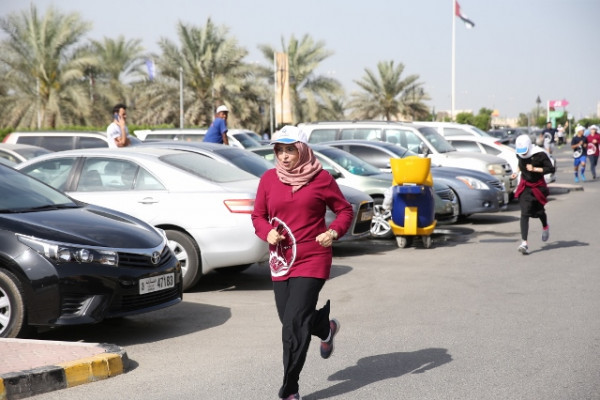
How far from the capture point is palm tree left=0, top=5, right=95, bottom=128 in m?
37.6

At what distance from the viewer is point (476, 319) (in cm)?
796

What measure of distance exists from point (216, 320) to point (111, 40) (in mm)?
39867

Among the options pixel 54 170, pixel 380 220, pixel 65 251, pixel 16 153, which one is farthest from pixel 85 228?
pixel 16 153

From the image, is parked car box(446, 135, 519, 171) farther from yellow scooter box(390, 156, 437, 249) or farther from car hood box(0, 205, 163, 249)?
car hood box(0, 205, 163, 249)

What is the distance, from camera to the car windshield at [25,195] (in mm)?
7410

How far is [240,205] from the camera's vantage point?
937 centimetres

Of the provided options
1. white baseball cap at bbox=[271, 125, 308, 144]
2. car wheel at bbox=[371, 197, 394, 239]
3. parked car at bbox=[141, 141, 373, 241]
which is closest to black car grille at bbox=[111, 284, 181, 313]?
white baseball cap at bbox=[271, 125, 308, 144]

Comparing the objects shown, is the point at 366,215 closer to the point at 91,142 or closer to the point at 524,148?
the point at 524,148

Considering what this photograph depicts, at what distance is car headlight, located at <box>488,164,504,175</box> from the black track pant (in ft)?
50.7

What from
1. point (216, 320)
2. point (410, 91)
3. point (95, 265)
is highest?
point (410, 91)

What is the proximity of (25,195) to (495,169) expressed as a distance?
47.1ft

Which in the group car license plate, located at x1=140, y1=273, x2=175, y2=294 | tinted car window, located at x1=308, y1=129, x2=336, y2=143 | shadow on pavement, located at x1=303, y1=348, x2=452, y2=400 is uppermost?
tinted car window, located at x1=308, y1=129, x2=336, y2=143

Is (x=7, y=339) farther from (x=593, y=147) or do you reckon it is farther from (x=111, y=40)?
(x=111, y=40)

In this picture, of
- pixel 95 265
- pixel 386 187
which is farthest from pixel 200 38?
pixel 95 265
